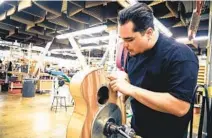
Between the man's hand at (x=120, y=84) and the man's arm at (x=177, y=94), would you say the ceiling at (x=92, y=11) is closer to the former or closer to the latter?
the man's hand at (x=120, y=84)

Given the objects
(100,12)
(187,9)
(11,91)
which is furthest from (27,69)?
Answer: (187,9)

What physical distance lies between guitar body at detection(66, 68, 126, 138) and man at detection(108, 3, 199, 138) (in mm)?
65

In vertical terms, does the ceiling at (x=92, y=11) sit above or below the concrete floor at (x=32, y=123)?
above

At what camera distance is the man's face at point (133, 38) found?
97 centimetres

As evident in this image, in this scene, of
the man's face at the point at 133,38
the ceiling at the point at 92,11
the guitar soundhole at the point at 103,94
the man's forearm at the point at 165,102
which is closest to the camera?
the man's forearm at the point at 165,102

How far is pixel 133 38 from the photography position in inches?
39.1

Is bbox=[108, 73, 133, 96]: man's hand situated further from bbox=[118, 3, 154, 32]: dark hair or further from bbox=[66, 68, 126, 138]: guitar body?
bbox=[118, 3, 154, 32]: dark hair

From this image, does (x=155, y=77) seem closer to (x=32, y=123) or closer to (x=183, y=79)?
(x=183, y=79)

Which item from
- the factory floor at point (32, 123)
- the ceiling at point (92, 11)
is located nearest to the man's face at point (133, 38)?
the ceiling at point (92, 11)

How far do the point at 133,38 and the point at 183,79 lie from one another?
30cm

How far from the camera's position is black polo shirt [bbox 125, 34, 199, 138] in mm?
888

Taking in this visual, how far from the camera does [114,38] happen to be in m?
5.26

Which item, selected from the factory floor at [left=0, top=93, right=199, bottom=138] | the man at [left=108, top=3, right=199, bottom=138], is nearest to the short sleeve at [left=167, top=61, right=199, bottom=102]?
the man at [left=108, top=3, right=199, bottom=138]

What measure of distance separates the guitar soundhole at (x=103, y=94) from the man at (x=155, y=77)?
0.21ft
